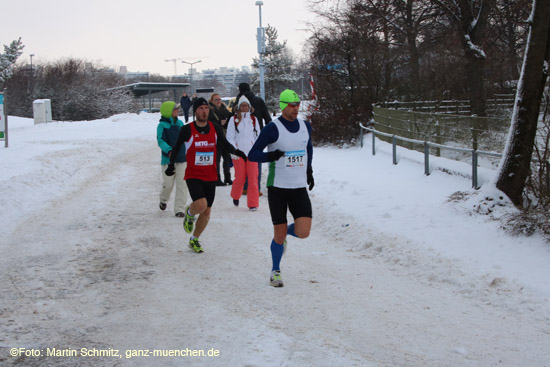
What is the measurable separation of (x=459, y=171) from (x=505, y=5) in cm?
1041

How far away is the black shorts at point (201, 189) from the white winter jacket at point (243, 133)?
3.45 metres

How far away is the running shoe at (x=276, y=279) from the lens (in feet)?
20.3

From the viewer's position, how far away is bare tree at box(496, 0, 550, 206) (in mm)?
8312

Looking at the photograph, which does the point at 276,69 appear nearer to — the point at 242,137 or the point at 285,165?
the point at 242,137

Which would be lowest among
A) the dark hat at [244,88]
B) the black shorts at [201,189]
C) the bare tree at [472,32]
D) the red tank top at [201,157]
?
the black shorts at [201,189]

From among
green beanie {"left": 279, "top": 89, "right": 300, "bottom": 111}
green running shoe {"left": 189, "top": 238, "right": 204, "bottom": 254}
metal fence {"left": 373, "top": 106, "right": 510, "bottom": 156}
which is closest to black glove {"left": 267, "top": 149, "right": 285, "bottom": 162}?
green beanie {"left": 279, "top": 89, "right": 300, "bottom": 111}

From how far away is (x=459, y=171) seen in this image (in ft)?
36.6

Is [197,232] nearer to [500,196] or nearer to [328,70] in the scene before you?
[500,196]

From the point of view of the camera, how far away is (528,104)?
27.7ft

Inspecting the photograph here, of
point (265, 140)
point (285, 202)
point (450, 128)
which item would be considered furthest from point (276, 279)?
point (450, 128)

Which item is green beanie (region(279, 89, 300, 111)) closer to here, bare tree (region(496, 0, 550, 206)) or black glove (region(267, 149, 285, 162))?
black glove (region(267, 149, 285, 162))

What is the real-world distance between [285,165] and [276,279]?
117 centimetres

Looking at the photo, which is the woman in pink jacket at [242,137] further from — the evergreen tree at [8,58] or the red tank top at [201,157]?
the evergreen tree at [8,58]

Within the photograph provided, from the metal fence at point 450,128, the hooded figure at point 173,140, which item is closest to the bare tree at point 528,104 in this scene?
the metal fence at point 450,128
